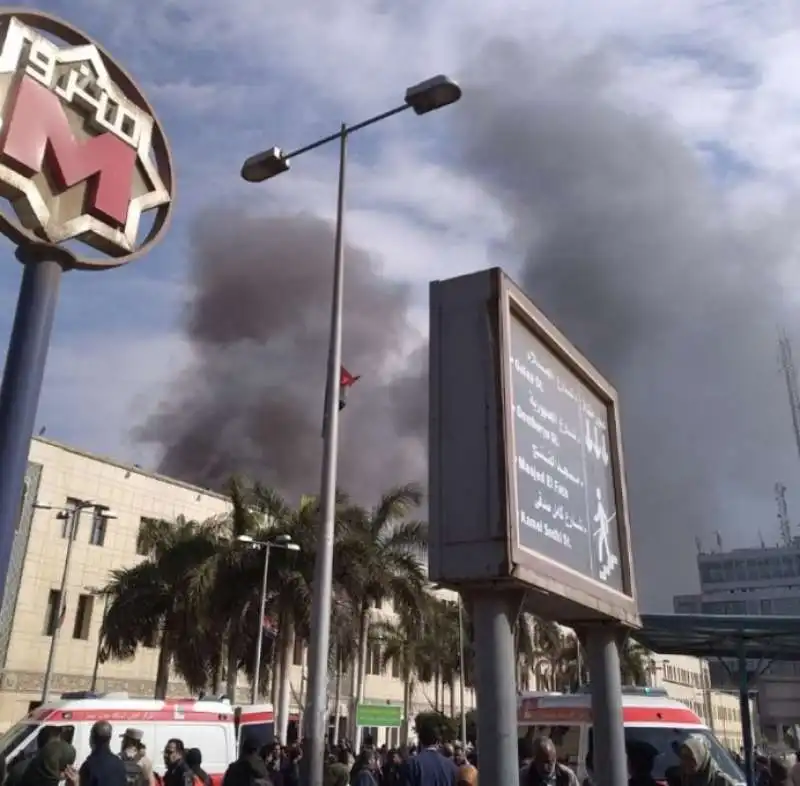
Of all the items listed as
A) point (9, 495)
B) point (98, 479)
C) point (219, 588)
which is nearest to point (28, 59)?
point (9, 495)

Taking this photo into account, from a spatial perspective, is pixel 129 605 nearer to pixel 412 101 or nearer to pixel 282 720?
pixel 282 720

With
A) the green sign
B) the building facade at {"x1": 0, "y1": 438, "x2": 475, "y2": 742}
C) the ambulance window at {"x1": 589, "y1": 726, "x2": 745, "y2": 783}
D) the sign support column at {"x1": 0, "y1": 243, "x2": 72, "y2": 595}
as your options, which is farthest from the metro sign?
the green sign

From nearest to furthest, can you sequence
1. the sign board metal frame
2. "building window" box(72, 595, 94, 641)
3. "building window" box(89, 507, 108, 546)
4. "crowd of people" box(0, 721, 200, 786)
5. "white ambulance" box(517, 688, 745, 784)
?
the sign board metal frame → "crowd of people" box(0, 721, 200, 786) → "white ambulance" box(517, 688, 745, 784) → "building window" box(72, 595, 94, 641) → "building window" box(89, 507, 108, 546)

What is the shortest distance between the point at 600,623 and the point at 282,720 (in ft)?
71.9

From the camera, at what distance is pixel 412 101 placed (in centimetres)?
1035

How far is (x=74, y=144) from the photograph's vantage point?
6.46 meters

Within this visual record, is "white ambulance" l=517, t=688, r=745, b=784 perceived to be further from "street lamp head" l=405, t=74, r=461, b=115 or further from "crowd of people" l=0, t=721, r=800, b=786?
"street lamp head" l=405, t=74, r=461, b=115

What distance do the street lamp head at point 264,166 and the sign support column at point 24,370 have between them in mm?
5182

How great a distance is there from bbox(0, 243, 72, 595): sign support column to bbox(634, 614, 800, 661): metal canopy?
9.20m

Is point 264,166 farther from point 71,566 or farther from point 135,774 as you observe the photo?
point 71,566

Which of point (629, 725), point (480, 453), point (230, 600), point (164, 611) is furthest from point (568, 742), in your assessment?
point (164, 611)

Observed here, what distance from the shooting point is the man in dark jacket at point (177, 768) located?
8195mm

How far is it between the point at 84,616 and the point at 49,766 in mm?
31044

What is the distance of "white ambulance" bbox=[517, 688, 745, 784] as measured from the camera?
33.9 ft
